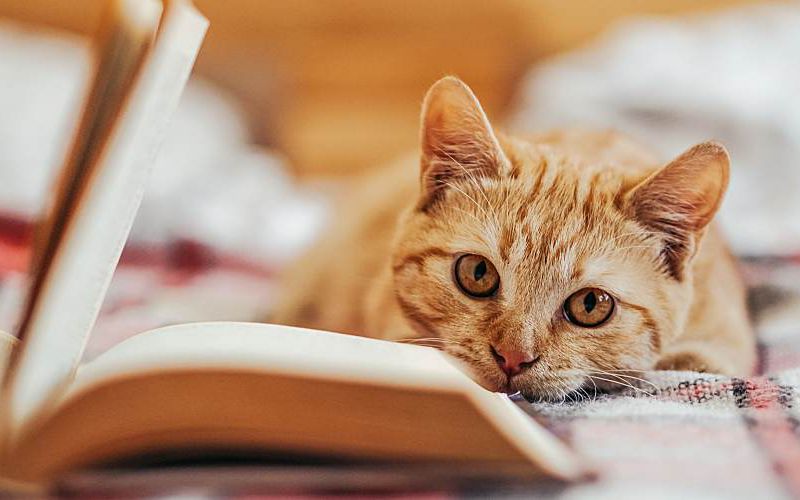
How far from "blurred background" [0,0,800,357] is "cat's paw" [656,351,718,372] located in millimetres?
624

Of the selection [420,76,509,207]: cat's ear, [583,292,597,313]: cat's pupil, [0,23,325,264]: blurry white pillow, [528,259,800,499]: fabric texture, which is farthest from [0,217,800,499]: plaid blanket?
[0,23,325,264]: blurry white pillow

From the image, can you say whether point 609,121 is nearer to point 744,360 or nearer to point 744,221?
point 744,221

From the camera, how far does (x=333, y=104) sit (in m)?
3.37

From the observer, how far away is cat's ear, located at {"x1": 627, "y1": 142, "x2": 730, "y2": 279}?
3.39 ft

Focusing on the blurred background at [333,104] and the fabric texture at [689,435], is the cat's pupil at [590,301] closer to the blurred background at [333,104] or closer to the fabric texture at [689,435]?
the fabric texture at [689,435]

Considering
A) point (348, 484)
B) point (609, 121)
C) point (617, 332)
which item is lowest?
point (348, 484)

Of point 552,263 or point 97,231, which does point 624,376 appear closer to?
point 552,263

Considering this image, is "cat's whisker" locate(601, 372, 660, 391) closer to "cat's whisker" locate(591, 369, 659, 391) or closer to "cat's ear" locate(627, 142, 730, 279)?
"cat's whisker" locate(591, 369, 659, 391)

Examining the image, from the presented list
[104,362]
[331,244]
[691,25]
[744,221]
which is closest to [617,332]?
[104,362]

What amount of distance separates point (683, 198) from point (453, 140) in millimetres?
332

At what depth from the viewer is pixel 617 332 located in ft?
3.46

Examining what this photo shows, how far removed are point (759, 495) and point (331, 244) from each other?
130 centimetres

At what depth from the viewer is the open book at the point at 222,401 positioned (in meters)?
0.73

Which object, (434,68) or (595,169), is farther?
(434,68)
